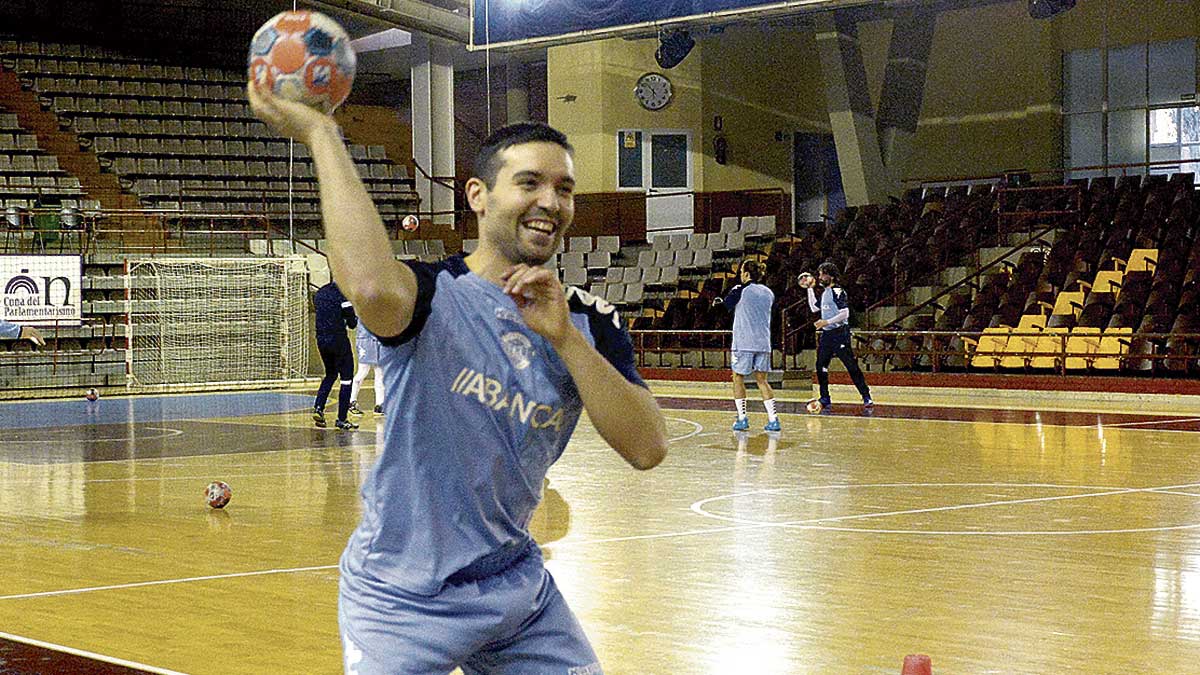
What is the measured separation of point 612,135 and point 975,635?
91.3 ft

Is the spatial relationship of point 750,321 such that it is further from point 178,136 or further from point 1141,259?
point 178,136

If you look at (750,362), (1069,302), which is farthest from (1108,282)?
(750,362)

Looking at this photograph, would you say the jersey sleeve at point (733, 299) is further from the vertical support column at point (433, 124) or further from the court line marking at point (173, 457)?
the vertical support column at point (433, 124)

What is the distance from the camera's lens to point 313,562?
8.16m

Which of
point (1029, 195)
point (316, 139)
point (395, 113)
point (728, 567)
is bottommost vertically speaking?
point (728, 567)

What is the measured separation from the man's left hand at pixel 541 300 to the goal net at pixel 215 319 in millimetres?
23058

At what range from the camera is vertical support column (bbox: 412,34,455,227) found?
33.0 metres

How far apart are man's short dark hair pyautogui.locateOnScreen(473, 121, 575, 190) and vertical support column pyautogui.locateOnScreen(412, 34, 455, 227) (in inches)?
1187

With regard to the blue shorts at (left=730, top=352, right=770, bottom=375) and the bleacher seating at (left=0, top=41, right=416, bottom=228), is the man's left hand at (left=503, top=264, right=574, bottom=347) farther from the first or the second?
the bleacher seating at (left=0, top=41, right=416, bottom=228)

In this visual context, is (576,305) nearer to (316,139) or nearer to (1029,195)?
(316,139)

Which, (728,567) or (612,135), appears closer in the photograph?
(728,567)

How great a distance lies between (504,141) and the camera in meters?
2.83

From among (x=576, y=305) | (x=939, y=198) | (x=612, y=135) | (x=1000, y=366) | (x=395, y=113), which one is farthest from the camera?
(x=395, y=113)

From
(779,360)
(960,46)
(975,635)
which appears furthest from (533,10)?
(975,635)
